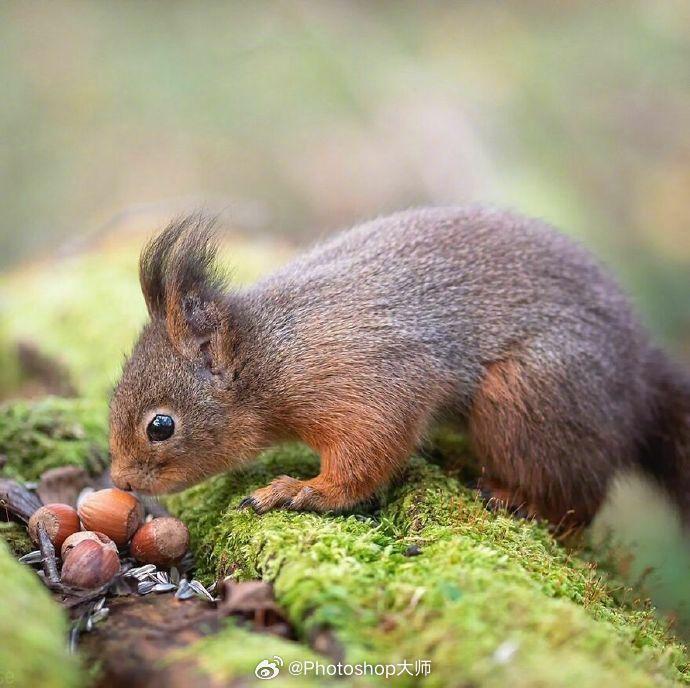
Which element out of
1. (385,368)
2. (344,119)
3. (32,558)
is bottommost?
(32,558)

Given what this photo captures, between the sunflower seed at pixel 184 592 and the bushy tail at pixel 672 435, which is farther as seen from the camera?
the bushy tail at pixel 672 435

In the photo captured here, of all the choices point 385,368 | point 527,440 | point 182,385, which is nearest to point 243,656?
point 182,385

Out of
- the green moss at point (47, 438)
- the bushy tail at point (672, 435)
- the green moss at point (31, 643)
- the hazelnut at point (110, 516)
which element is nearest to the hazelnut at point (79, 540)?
the hazelnut at point (110, 516)

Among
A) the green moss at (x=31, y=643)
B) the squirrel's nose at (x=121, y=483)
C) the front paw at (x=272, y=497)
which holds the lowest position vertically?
the front paw at (x=272, y=497)

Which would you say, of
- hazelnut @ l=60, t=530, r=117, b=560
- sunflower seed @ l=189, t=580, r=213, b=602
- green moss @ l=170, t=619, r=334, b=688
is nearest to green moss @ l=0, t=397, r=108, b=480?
hazelnut @ l=60, t=530, r=117, b=560

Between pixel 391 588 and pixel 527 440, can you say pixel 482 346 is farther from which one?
pixel 391 588

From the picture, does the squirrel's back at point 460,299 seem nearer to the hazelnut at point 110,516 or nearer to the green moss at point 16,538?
the hazelnut at point 110,516

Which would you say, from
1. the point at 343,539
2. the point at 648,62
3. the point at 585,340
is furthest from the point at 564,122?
the point at 343,539
